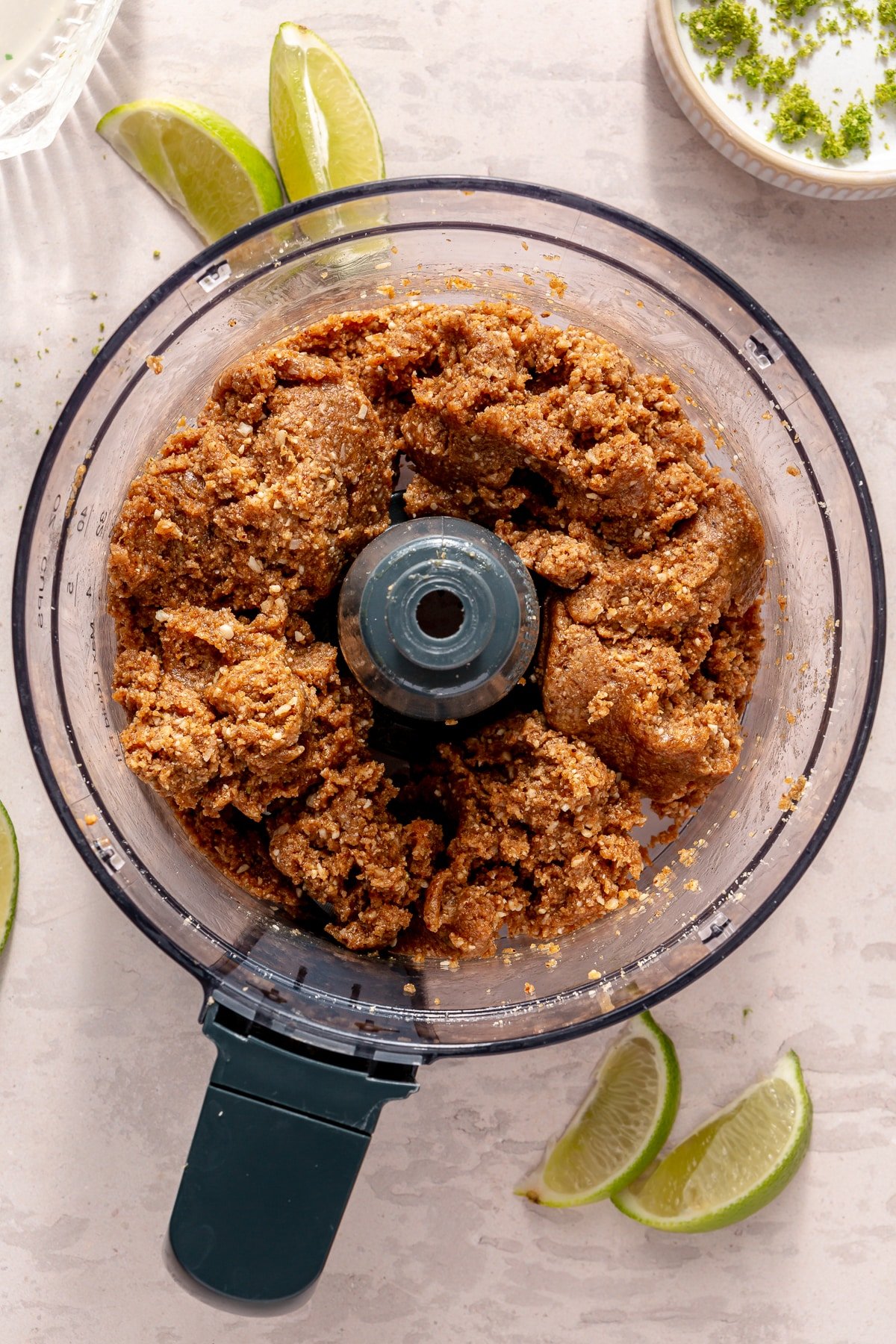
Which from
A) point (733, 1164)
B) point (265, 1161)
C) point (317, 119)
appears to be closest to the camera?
point (265, 1161)

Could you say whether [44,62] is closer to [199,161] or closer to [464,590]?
[199,161]

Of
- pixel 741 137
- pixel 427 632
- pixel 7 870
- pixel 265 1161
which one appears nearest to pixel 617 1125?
pixel 265 1161

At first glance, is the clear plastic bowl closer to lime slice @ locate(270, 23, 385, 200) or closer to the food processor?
lime slice @ locate(270, 23, 385, 200)

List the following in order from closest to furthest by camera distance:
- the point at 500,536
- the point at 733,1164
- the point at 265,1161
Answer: the point at 265,1161 → the point at 500,536 → the point at 733,1164

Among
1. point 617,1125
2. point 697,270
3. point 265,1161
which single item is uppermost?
point 697,270

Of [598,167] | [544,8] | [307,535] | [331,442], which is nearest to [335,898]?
[307,535]

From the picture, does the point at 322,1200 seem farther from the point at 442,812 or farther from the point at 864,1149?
the point at 864,1149
